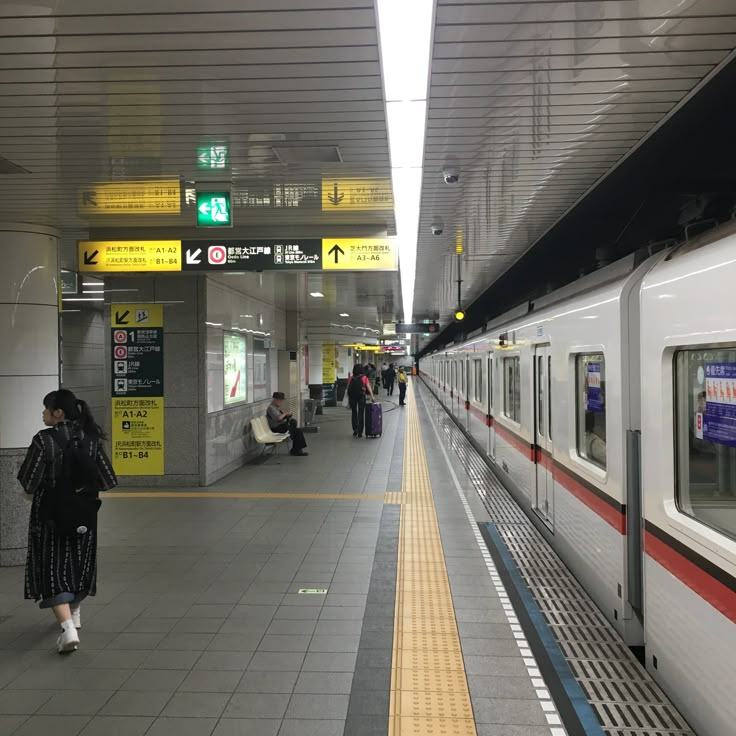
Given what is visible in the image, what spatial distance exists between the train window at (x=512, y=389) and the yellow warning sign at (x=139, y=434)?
483cm

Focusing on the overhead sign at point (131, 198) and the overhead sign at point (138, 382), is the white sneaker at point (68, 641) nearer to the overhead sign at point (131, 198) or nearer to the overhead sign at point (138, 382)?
the overhead sign at point (131, 198)

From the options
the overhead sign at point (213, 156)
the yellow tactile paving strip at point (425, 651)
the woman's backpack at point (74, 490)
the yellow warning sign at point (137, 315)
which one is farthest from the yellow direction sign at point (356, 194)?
the yellow warning sign at point (137, 315)

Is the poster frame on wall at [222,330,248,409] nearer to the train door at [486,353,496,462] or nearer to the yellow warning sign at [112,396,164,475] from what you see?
the yellow warning sign at [112,396,164,475]

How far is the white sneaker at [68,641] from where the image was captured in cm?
378

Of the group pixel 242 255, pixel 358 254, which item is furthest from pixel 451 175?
pixel 242 255

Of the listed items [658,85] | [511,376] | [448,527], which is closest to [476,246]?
[511,376]

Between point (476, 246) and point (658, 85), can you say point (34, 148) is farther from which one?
point (476, 246)

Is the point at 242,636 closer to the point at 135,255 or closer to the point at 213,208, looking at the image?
the point at 213,208

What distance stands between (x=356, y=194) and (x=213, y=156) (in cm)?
144

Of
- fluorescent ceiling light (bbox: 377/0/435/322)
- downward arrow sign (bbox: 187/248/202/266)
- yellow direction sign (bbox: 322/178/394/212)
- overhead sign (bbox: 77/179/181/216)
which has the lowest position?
downward arrow sign (bbox: 187/248/202/266)

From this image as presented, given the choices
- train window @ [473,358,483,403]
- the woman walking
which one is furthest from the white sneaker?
train window @ [473,358,483,403]

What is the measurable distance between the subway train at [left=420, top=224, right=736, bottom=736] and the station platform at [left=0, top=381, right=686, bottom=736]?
0.57 meters

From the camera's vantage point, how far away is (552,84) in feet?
11.5

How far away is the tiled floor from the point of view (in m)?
3.07
